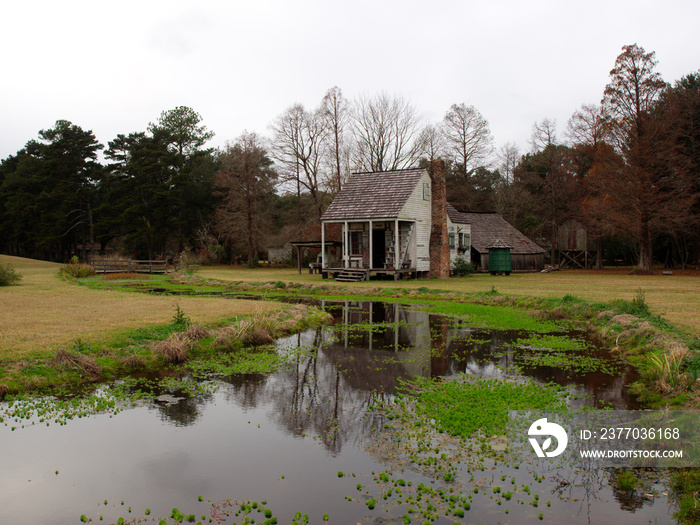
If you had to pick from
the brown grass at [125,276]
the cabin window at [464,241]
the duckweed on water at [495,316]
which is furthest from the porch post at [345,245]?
the brown grass at [125,276]

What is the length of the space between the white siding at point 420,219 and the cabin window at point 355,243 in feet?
12.7

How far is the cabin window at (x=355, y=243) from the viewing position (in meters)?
35.5

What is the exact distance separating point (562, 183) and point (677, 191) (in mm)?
14002

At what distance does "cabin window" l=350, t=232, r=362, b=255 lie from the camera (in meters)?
35.5

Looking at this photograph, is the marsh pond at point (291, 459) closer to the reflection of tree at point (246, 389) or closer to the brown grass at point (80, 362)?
the reflection of tree at point (246, 389)

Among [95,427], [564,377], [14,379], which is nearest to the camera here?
[95,427]

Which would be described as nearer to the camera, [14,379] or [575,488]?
[575,488]

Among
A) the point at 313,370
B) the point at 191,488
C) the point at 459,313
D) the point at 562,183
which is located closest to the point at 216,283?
the point at 459,313

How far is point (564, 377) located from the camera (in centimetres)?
949

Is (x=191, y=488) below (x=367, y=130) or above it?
below

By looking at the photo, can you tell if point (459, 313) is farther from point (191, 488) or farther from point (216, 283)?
point (216, 283)

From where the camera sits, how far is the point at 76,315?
51.1ft

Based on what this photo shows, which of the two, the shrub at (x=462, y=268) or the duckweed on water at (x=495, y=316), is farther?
the shrub at (x=462, y=268)

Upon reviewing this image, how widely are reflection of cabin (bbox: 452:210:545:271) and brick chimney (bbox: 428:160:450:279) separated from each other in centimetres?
669
